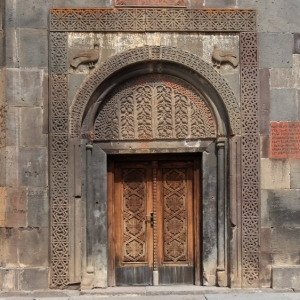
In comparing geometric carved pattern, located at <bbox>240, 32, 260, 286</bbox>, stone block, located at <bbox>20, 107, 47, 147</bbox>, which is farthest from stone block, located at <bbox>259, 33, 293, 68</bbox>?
stone block, located at <bbox>20, 107, 47, 147</bbox>

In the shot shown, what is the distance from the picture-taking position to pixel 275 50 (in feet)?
20.4

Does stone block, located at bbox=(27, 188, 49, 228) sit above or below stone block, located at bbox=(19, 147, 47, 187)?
below

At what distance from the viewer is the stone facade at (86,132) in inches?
237

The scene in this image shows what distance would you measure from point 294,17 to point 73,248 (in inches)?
174

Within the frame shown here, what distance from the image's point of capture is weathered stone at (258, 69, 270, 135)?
20.3 ft

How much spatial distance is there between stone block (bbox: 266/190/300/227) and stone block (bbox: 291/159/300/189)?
0.27 ft

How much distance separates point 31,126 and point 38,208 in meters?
1.12

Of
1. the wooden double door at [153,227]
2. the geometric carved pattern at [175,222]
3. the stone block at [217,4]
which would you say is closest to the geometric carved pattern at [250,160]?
the stone block at [217,4]

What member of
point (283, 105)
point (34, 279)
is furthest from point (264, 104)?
point (34, 279)

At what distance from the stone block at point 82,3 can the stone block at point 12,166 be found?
81.8 inches

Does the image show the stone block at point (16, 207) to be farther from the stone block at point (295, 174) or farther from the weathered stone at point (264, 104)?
the stone block at point (295, 174)

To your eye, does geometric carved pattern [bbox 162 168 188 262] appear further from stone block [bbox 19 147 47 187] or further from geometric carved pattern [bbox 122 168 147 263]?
stone block [bbox 19 147 47 187]

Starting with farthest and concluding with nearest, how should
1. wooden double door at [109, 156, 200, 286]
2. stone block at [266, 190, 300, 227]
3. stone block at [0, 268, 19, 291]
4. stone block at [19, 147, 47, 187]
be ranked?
wooden double door at [109, 156, 200, 286] < stone block at [266, 190, 300, 227] < stone block at [19, 147, 47, 187] < stone block at [0, 268, 19, 291]

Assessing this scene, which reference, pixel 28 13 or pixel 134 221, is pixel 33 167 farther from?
pixel 28 13
